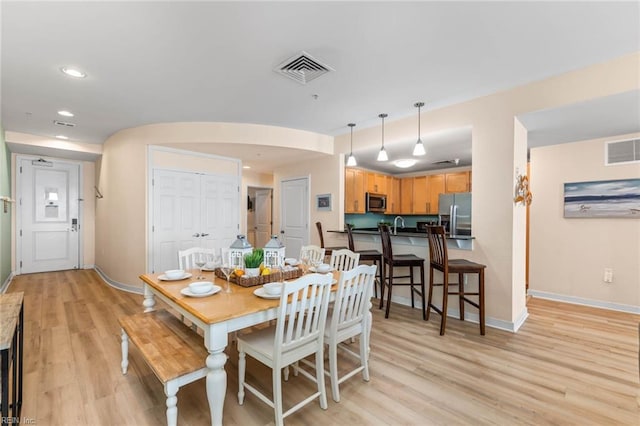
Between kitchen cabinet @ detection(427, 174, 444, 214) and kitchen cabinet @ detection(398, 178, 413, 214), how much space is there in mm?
438

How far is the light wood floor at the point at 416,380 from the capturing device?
5.98 ft

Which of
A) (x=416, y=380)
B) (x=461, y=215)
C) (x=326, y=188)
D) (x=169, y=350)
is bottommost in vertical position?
(x=416, y=380)

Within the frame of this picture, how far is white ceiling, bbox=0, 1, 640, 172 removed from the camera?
6.28 feet

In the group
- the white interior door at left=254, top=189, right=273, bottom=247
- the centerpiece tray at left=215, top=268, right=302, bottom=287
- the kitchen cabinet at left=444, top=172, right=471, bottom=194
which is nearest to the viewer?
the centerpiece tray at left=215, top=268, right=302, bottom=287

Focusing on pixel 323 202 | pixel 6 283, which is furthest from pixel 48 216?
pixel 323 202

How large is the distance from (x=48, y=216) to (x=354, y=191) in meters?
6.18

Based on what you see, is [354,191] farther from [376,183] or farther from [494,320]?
[494,320]

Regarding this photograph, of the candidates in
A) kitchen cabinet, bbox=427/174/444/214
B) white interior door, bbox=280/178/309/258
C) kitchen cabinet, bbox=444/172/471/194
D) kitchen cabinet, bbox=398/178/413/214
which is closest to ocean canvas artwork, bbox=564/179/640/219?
kitchen cabinet, bbox=444/172/471/194

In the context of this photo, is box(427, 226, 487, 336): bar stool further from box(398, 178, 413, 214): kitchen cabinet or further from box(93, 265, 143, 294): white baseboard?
box(93, 265, 143, 294): white baseboard

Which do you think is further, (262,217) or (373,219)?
(262,217)

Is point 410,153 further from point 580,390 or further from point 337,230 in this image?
point 580,390

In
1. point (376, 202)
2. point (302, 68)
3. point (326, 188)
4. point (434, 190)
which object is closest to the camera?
point (302, 68)

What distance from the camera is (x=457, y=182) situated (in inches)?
239

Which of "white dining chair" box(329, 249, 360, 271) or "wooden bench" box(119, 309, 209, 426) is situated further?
"white dining chair" box(329, 249, 360, 271)
